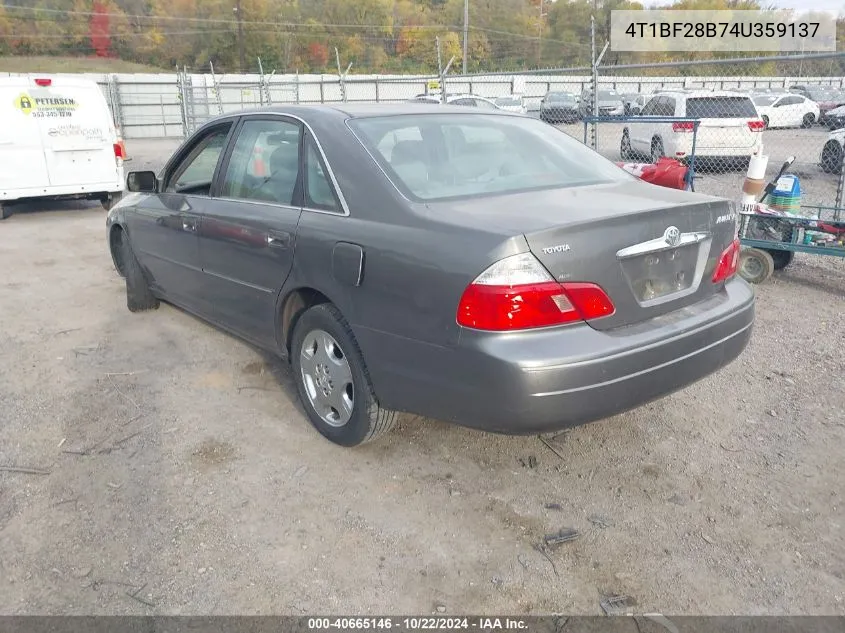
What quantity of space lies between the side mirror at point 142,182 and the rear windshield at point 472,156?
85.7 inches

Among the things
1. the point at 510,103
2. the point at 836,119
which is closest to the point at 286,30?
the point at 510,103

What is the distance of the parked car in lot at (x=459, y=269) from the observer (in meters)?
2.58

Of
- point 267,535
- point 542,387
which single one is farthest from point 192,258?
point 542,387

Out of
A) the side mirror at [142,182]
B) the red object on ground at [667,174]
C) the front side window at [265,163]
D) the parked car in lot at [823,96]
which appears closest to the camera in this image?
the front side window at [265,163]

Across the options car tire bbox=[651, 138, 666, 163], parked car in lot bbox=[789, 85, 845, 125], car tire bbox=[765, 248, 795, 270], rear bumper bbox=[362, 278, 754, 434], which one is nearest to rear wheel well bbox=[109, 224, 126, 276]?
rear bumper bbox=[362, 278, 754, 434]

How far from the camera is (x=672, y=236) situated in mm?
2895

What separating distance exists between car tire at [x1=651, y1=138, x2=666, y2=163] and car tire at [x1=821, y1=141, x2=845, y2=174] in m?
3.39

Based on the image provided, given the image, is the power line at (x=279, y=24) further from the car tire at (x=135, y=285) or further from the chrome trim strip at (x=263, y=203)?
the chrome trim strip at (x=263, y=203)

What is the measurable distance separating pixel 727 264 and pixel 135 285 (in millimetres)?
4322

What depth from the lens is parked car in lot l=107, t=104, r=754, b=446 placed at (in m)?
2.58

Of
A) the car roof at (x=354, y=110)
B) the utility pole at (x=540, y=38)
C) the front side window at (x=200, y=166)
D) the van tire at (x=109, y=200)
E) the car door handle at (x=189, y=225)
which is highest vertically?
the utility pole at (x=540, y=38)

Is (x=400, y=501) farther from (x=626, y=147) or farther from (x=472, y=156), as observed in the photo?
(x=626, y=147)

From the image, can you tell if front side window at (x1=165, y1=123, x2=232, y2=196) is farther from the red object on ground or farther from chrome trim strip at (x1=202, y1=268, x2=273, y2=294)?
the red object on ground

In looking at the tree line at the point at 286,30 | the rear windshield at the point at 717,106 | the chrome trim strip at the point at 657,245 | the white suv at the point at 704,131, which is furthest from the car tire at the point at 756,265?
the tree line at the point at 286,30
